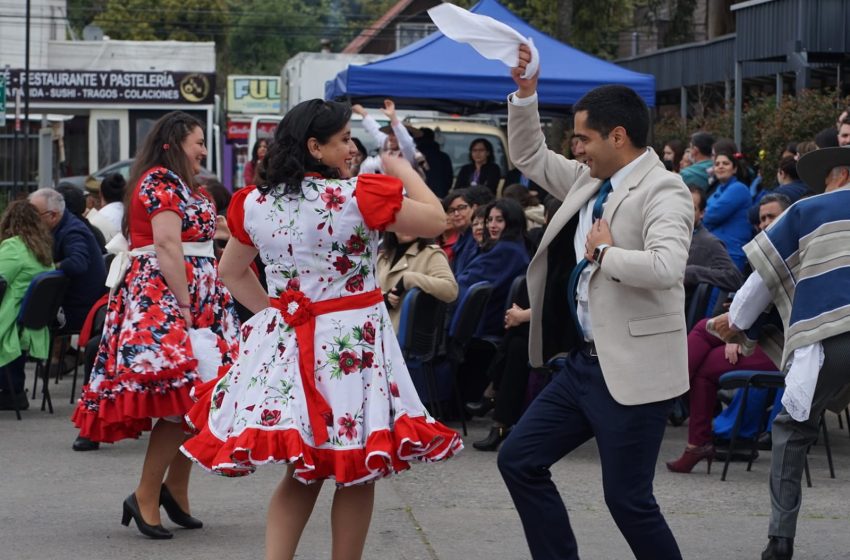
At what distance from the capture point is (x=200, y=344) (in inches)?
255

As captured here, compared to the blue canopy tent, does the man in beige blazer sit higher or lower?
lower

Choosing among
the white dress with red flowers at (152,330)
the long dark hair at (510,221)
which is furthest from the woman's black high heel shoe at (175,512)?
the long dark hair at (510,221)

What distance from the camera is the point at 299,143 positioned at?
4562 millimetres

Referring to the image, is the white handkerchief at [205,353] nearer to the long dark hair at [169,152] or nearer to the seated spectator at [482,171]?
the long dark hair at [169,152]

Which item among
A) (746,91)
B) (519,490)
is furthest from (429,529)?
(746,91)

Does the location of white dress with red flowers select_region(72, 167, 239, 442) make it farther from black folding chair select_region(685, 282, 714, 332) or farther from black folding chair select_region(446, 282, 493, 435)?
black folding chair select_region(685, 282, 714, 332)

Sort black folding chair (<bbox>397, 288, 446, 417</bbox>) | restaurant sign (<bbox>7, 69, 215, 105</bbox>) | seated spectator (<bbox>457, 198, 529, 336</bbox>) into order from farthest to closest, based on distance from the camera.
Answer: restaurant sign (<bbox>7, 69, 215, 105</bbox>) → seated spectator (<bbox>457, 198, 529, 336</bbox>) → black folding chair (<bbox>397, 288, 446, 417</bbox>)

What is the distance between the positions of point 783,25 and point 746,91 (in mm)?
8892

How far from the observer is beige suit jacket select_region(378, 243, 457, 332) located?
8773 mm

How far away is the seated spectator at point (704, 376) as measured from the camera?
7812 millimetres

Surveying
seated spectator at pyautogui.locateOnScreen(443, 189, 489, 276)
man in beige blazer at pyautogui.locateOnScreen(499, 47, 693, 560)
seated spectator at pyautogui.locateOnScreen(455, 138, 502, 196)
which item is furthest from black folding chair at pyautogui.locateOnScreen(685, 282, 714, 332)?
seated spectator at pyautogui.locateOnScreen(455, 138, 502, 196)

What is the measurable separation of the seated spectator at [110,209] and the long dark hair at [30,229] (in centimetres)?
172

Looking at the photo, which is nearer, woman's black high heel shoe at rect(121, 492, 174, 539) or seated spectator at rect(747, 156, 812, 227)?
woman's black high heel shoe at rect(121, 492, 174, 539)

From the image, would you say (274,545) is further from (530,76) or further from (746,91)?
(746,91)
